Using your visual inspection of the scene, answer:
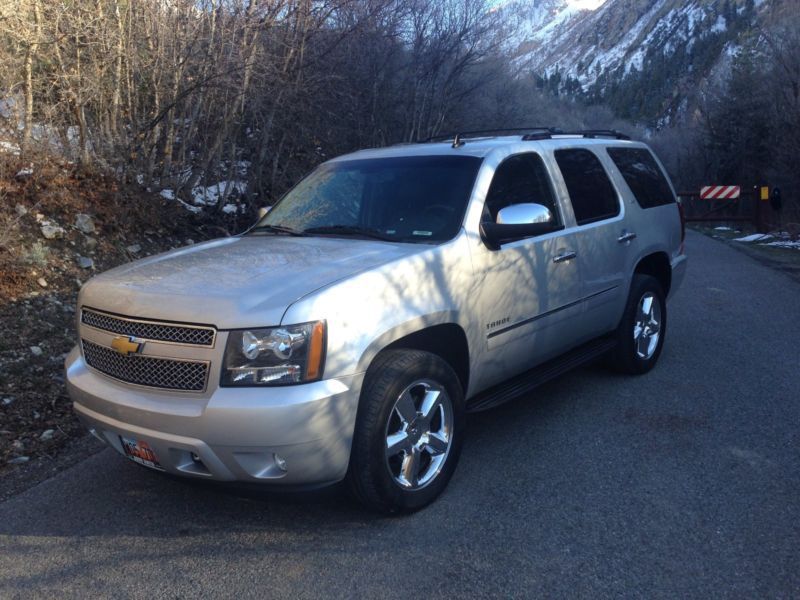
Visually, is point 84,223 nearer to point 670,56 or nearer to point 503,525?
point 503,525

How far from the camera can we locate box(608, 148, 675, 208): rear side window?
243 inches

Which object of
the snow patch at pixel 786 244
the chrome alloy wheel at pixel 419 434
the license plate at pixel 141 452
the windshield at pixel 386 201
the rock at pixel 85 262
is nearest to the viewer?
the license plate at pixel 141 452

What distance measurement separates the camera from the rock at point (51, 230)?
8.36 metres

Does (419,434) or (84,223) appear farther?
(84,223)

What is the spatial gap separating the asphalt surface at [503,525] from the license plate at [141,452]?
298 mm

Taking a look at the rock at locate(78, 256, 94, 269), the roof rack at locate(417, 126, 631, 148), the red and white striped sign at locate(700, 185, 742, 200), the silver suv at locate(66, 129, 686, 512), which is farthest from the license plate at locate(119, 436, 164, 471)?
the red and white striped sign at locate(700, 185, 742, 200)

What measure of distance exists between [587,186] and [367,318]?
2.75 m

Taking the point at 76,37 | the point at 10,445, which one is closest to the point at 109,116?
the point at 76,37

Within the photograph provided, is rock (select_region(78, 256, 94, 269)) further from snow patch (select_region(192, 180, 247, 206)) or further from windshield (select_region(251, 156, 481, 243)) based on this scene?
windshield (select_region(251, 156, 481, 243))

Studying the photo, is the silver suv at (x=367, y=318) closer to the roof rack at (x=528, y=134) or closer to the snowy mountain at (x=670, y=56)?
the roof rack at (x=528, y=134)

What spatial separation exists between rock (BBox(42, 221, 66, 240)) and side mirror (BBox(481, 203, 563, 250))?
5.96 meters

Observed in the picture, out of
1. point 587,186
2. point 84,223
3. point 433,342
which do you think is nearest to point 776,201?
point 587,186

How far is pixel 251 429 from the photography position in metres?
3.25

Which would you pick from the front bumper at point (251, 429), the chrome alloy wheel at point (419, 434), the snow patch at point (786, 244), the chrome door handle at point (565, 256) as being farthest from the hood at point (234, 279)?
the snow patch at point (786, 244)
